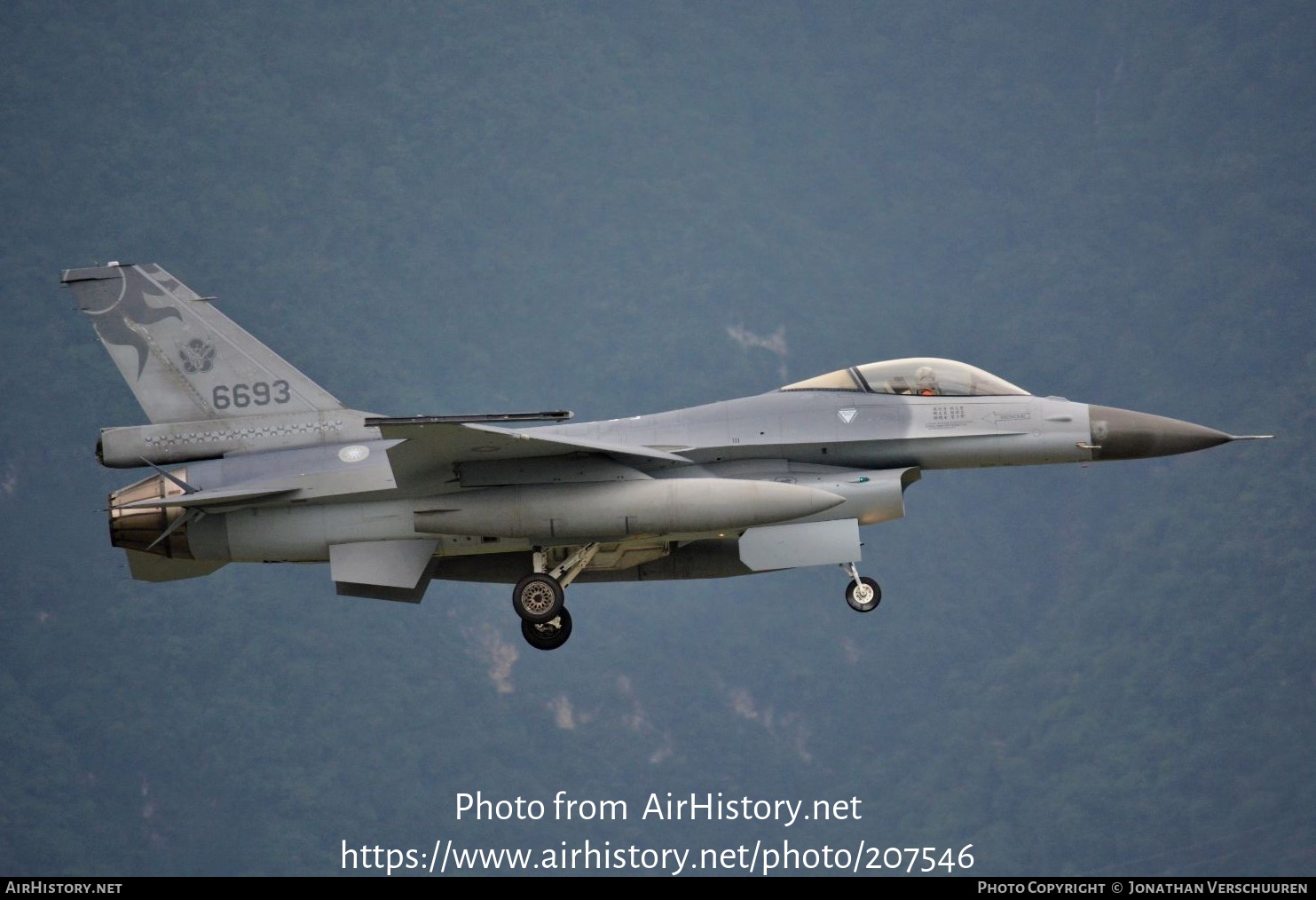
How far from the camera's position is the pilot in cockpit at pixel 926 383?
941 inches

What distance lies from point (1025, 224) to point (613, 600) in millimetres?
49382

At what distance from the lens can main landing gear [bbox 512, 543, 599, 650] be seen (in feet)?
76.7

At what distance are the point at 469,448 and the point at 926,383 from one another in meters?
5.89

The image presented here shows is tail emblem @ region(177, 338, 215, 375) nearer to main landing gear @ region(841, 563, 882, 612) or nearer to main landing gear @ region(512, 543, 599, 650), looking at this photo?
main landing gear @ region(512, 543, 599, 650)

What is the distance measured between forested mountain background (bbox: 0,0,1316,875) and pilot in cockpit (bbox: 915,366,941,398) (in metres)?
30.2

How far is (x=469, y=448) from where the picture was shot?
22281mm

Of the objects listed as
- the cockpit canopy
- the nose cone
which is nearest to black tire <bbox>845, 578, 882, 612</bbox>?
the cockpit canopy

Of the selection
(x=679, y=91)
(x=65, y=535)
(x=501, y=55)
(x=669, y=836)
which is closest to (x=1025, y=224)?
(x=679, y=91)

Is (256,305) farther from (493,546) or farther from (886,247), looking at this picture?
(493,546)

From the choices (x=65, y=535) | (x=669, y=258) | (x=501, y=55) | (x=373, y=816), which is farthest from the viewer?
(x=501, y=55)

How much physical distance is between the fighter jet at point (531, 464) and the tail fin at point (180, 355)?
0.03 meters

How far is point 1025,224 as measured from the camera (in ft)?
392

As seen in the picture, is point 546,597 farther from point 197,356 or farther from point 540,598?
point 197,356

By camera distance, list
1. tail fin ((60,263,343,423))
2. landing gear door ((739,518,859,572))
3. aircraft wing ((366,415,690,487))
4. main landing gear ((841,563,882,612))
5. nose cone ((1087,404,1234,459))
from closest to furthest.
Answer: aircraft wing ((366,415,690,487)) → landing gear door ((739,518,859,572)) → main landing gear ((841,563,882,612)) → nose cone ((1087,404,1234,459)) → tail fin ((60,263,343,423))
